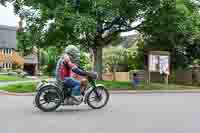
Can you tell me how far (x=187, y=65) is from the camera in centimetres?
3203

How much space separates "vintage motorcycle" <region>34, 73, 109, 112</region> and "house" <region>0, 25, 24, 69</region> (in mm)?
56388

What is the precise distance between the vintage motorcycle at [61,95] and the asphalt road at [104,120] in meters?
0.22

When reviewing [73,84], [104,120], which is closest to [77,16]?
[73,84]

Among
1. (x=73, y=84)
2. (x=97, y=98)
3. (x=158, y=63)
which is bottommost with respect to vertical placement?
(x=97, y=98)

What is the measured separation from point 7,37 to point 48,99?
62.8m

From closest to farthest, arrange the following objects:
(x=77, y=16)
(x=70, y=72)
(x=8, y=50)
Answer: (x=70, y=72), (x=77, y=16), (x=8, y=50)

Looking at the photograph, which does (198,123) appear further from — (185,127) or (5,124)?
(5,124)

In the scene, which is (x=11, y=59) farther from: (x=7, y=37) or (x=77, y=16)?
(x=77, y=16)

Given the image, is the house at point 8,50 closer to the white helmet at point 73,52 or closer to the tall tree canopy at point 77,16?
the tall tree canopy at point 77,16

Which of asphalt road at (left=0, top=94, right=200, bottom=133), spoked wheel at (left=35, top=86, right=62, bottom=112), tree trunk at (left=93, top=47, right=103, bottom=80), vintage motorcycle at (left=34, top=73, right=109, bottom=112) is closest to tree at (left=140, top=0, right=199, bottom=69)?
tree trunk at (left=93, top=47, right=103, bottom=80)

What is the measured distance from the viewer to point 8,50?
2734 inches

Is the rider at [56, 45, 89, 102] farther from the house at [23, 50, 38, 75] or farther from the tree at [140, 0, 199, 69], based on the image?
the house at [23, 50, 38, 75]

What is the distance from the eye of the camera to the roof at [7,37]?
6900 centimetres

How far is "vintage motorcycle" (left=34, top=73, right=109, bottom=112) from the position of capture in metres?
9.93
